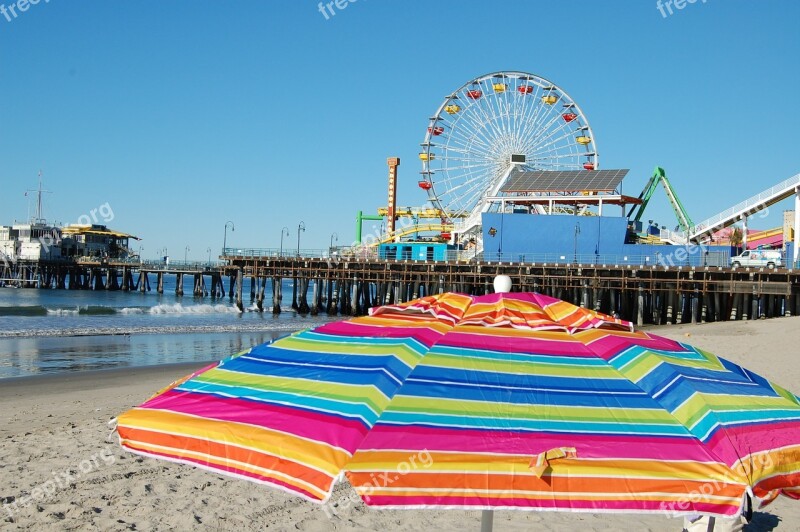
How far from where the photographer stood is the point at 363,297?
42594mm

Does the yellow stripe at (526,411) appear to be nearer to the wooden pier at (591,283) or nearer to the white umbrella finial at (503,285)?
the white umbrella finial at (503,285)

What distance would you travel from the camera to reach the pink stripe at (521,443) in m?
2.43

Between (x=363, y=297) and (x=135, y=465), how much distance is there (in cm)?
3560

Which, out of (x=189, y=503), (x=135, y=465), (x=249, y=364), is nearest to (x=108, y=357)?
(x=135, y=465)

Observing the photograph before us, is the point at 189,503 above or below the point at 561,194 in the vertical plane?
below

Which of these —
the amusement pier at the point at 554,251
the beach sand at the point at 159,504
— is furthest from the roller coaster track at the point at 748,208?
the beach sand at the point at 159,504

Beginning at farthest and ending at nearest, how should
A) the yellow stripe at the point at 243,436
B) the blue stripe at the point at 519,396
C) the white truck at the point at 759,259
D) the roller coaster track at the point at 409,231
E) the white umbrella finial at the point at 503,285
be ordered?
Result: 1. the roller coaster track at the point at 409,231
2. the white truck at the point at 759,259
3. the white umbrella finial at the point at 503,285
4. the blue stripe at the point at 519,396
5. the yellow stripe at the point at 243,436

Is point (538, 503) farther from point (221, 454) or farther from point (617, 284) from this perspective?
point (617, 284)

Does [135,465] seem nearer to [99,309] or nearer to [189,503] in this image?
[189,503]

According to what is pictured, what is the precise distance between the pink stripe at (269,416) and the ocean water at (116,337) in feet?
47.2

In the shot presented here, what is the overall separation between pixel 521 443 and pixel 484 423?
15 cm

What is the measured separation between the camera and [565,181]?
124 feet

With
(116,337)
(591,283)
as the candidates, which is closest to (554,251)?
(591,283)

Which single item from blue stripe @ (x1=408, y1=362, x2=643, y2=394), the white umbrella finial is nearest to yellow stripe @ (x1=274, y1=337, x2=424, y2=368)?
blue stripe @ (x1=408, y1=362, x2=643, y2=394)
